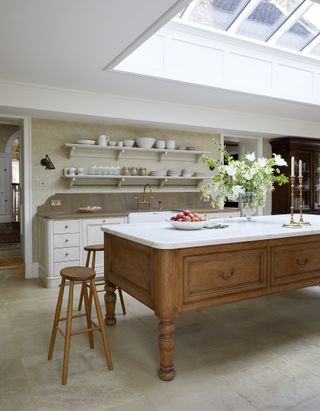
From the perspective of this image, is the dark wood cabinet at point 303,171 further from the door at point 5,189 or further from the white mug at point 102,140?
the door at point 5,189

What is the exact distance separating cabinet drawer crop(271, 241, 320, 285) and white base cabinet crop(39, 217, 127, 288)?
8.66 feet

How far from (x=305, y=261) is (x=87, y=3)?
245 centimetres

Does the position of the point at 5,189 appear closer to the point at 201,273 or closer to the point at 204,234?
the point at 204,234

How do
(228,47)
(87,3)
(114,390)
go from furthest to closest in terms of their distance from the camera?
(228,47), (87,3), (114,390)

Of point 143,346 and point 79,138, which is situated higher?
point 79,138

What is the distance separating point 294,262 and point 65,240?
282 cm

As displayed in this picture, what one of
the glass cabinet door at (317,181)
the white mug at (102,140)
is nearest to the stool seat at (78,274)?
the white mug at (102,140)

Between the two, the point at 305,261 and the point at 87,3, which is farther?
the point at 305,261

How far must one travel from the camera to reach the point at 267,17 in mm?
4371

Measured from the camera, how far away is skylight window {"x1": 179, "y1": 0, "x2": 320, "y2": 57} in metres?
4.10

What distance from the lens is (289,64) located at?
5.05 meters

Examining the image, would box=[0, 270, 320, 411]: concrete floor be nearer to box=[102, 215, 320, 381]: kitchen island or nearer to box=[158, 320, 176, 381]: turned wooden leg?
box=[158, 320, 176, 381]: turned wooden leg

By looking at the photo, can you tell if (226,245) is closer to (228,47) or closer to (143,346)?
(143,346)

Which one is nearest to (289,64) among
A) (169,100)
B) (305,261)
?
(169,100)
